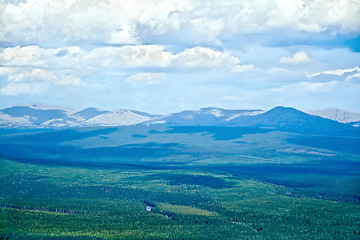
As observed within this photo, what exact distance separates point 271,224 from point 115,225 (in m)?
49.4

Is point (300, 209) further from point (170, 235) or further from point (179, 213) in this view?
point (170, 235)

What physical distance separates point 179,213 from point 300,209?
44.8 meters

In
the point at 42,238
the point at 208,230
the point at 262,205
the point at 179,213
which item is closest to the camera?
the point at 42,238

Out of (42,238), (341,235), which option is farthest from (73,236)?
(341,235)

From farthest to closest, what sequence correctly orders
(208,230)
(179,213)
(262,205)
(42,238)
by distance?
(262,205), (179,213), (208,230), (42,238)

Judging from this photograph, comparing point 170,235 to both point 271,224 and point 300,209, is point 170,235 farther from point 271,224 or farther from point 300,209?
point 300,209

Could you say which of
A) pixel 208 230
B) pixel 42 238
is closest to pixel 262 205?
pixel 208 230

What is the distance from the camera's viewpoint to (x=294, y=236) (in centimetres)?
14338

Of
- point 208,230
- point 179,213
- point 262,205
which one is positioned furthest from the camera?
point 262,205

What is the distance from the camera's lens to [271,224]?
161500 mm

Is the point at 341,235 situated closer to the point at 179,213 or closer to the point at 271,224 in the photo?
the point at 271,224

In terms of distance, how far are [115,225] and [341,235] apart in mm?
67394

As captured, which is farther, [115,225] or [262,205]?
[262,205]

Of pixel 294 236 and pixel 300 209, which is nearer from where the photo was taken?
pixel 294 236
